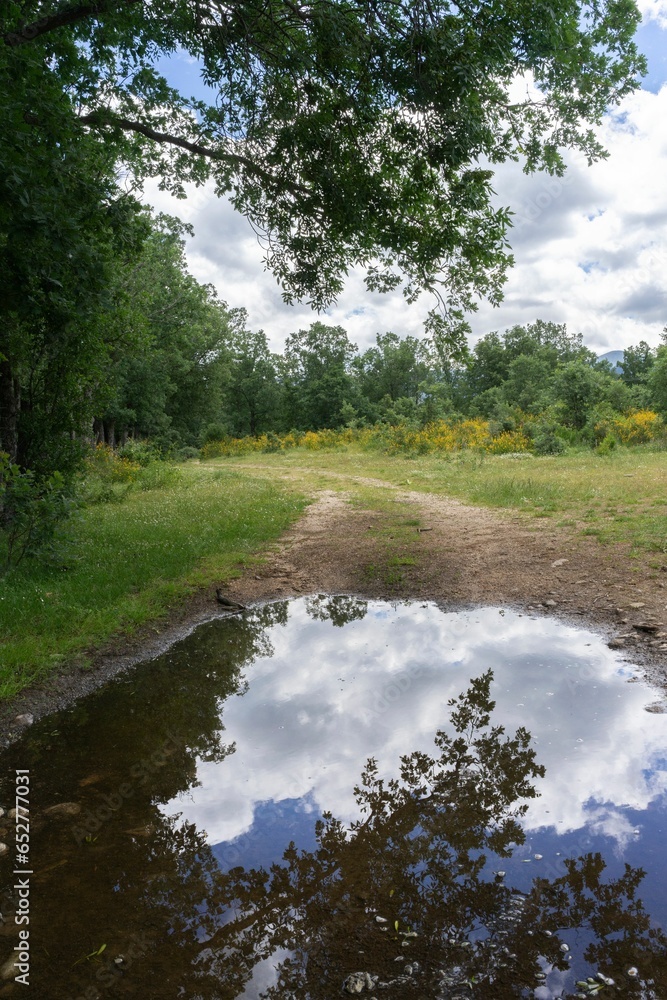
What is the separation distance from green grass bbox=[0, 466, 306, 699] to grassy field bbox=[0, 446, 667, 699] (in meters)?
0.02

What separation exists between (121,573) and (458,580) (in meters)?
4.90

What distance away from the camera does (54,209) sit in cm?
611

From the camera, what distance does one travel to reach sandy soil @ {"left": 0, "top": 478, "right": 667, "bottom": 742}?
6.04 meters

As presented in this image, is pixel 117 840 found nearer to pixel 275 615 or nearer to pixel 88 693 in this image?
pixel 88 693

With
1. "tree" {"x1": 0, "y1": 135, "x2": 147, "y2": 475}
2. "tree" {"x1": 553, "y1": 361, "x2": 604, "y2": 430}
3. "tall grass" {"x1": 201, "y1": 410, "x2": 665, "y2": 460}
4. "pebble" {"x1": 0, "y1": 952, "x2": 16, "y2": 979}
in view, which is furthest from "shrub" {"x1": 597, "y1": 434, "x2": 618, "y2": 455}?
"pebble" {"x1": 0, "y1": 952, "x2": 16, "y2": 979}

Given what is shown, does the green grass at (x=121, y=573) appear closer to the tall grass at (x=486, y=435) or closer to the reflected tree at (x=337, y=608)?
the reflected tree at (x=337, y=608)

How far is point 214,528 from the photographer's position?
11594mm

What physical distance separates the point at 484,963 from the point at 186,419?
49.6 m

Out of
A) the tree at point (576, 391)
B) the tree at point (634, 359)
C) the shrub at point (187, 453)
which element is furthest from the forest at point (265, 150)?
the tree at point (634, 359)

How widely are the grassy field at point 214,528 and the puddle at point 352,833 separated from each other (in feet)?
4.75

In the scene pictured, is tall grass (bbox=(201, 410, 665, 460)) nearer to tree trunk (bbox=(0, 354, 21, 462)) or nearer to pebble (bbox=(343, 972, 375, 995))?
tree trunk (bbox=(0, 354, 21, 462))

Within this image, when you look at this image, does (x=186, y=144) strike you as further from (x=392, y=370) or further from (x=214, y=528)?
(x=392, y=370)

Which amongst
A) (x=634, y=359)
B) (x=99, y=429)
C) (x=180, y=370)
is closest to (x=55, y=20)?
(x=99, y=429)

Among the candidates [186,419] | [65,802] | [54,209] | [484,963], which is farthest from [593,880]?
[186,419]
